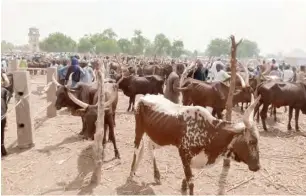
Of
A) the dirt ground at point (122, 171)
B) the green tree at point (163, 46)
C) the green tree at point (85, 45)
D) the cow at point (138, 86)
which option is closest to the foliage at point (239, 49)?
the green tree at point (163, 46)

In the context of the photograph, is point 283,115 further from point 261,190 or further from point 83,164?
point 83,164

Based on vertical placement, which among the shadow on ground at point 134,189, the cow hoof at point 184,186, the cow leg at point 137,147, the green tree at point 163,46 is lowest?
the shadow on ground at point 134,189

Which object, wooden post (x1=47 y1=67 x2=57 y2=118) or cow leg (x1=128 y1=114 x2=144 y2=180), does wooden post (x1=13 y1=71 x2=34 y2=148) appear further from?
cow leg (x1=128 y1=114 x2=144 y2=180)

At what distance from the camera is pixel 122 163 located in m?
7.95

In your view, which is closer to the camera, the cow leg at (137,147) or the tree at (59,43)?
the cow leg at (137,147)

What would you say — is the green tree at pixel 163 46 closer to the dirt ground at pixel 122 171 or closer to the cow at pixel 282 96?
the cow at pixel 282 96

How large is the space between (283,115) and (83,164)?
9.70 m

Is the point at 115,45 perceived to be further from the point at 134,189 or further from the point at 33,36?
the point at 134,189

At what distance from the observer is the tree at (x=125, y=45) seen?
3415 inches

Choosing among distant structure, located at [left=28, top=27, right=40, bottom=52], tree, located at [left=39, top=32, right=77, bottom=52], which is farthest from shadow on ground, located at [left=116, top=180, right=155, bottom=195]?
tree, located at [left=39, top=32, right=77, bottom=52]

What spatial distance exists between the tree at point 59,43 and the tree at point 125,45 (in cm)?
1154

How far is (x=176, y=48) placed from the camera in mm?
81250

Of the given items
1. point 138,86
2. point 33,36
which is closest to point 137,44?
point 33,36

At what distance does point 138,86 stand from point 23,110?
7147 mm
